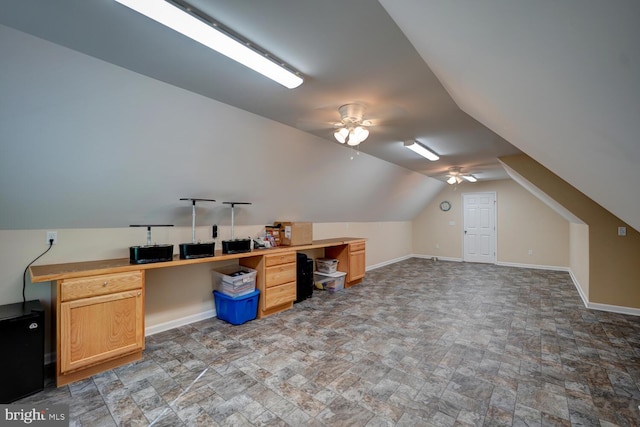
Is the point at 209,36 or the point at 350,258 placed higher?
the point at 209,36

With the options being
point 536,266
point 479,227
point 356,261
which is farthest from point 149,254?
point 536,266

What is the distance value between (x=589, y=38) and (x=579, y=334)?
3.81 m

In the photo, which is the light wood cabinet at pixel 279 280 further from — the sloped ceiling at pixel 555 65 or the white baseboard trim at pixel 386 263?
the white baseboard trim at pixel 386 263

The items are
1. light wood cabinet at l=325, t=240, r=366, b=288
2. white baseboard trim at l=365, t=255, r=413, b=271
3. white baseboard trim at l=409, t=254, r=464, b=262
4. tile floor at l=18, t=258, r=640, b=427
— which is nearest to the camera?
tile floor at l=18, t=258, r=640, b=427

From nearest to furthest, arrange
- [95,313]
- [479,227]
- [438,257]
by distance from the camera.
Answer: [95,313], [479,227], [438,257]

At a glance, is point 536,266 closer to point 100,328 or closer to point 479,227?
point 479,227

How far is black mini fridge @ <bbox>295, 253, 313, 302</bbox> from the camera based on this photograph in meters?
4.27

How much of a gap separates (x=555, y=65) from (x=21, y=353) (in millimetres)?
3649

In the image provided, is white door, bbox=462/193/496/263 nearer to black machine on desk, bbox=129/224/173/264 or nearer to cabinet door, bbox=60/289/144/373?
black machine on desk, bbox=129/224/173/264

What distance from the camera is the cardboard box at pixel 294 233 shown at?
4.16 meters

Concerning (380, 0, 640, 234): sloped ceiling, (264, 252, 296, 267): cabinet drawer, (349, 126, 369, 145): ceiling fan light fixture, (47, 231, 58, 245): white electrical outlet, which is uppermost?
(349, 126, 369, 145): ceiling fan light fixture

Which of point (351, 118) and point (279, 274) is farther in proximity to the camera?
point (279, 274)

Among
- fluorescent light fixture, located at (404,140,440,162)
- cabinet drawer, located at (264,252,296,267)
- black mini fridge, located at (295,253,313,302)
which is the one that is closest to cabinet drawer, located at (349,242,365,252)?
black mini fridge, located at (295,253,313,302)

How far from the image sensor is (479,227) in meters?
7.71
